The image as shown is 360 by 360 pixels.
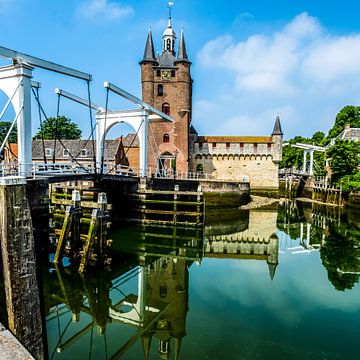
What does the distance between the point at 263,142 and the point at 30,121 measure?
24804mm

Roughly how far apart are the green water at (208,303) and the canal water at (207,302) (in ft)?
0.07

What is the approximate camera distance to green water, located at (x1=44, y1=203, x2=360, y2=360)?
5.50 meters

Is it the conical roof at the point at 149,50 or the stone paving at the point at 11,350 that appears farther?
the conical roof at the point at 149,50

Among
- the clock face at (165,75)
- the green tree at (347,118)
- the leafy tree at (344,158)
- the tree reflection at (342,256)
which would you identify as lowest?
the tree reflection at (342,256)

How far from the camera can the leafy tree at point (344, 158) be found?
25.0 m

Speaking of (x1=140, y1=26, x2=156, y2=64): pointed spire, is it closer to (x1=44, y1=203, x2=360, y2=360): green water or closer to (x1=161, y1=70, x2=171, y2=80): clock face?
(x1=161, y1=70, x2=171, y2=80): clock face

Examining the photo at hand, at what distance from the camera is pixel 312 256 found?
11.8 meters

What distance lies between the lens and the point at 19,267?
5.02 m

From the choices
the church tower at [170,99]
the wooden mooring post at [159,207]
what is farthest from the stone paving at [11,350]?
the church tower at [170,99]

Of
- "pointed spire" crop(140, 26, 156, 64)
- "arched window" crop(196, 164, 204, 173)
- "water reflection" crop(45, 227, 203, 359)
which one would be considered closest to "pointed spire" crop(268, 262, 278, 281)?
"water reflection" crop(45, 227, 203, 359)

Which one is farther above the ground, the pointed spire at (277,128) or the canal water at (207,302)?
the pointed spire at (277,128)

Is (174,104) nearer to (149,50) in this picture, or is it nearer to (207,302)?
(149,50)

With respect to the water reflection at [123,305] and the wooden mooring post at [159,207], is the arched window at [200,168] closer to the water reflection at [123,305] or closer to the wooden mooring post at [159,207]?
the wooden mooring post at [159,207]

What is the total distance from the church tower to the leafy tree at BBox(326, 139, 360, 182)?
12010 mm
